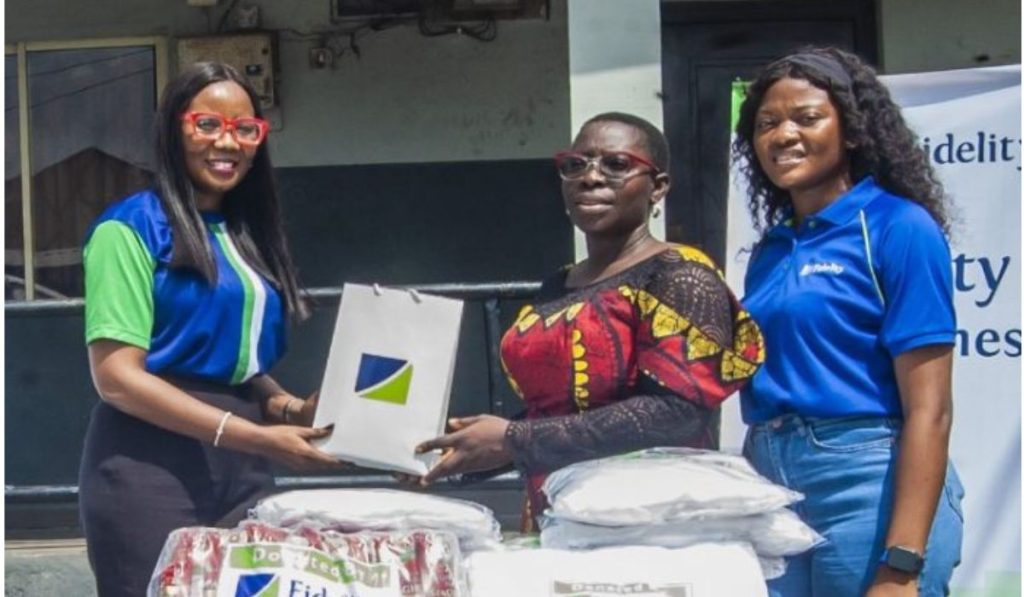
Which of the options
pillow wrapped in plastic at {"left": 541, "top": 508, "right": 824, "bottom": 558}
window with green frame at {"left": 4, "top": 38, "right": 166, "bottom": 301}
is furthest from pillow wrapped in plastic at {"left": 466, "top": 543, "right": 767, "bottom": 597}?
window with green frame at {"left": 4, "top": 38, "right": 166, "bottom": 301}

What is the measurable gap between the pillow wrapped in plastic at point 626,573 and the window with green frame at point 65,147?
515 centimetres

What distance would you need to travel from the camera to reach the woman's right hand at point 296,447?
292 cm

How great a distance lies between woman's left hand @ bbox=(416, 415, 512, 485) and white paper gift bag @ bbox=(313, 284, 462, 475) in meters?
0.02

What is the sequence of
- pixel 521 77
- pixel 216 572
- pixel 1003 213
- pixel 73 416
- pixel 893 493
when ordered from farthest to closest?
pixel 521 77
pixel 73 416
pixel 1003 213
pixel 893 493
pixel 216 572

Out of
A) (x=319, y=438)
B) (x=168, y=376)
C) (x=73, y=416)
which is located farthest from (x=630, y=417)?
(x=73, y=416)

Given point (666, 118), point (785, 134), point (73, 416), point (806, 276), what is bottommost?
point (73, 416)

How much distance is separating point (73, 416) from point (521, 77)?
8.04 feet

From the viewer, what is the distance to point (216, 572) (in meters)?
2.48

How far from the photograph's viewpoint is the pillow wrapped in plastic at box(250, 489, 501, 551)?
2.63 m

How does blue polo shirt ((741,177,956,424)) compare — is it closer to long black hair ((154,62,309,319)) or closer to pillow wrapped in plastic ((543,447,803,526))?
pillow wrapped in plastic ((543,447,803,526))

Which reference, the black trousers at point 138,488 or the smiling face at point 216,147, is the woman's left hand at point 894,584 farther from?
the smiling face at point 216,147

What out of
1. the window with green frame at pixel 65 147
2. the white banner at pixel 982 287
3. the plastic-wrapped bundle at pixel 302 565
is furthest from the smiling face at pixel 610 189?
the window with green frame at pixel 65 147

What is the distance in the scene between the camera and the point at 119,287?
115 inches

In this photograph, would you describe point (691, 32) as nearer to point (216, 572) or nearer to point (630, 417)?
point (630, 417)
